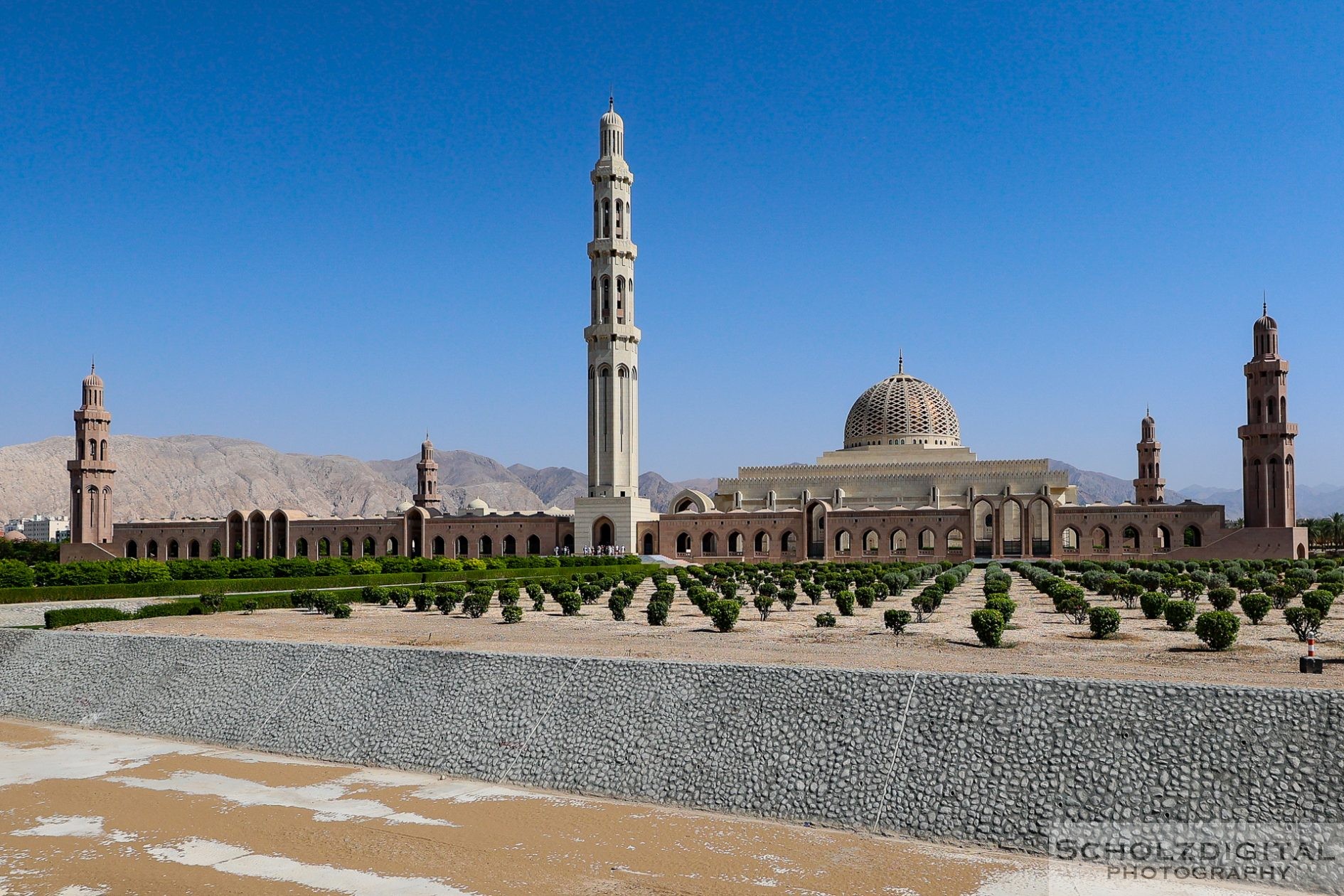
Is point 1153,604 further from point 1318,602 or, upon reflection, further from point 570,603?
point 570,603

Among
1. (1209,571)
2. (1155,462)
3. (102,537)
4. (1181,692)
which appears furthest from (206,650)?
(1155,462)

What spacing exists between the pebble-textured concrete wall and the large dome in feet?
150

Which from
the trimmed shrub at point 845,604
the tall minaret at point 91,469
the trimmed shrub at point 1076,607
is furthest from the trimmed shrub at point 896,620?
the tall minaret at point 91,469

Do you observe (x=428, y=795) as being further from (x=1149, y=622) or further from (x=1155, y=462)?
(x=1155, y=462)

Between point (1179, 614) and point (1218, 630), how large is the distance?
2.52 metres

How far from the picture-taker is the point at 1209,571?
31547mm

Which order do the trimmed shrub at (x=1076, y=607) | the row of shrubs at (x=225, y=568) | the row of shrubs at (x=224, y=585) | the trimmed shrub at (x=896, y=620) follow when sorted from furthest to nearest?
1. the row of shrubs at (x=225, y=568)
2. the row of shrubs at (x=224, y=585)
3. the trimmed shrub at (x=1076, y=607)
4. the trimmed shrub at (x=896, y=620)

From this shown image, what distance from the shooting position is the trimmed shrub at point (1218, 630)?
14570 mm

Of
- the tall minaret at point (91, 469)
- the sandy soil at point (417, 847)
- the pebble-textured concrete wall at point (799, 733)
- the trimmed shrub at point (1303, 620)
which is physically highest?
the tall minaret at point (91, 469)

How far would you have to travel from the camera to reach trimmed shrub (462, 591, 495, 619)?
73.1 feet

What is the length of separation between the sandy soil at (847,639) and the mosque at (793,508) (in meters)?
21.0

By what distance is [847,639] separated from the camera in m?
16.9

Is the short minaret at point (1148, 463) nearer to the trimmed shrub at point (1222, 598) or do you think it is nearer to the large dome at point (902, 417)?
the large dome at point (902, 417)

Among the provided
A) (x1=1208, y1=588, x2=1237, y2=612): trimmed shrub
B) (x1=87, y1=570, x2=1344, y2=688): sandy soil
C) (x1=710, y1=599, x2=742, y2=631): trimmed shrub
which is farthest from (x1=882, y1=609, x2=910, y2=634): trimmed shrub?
(x1=1208, y1=588, x2=1237, y2=612): trimmed shrub
